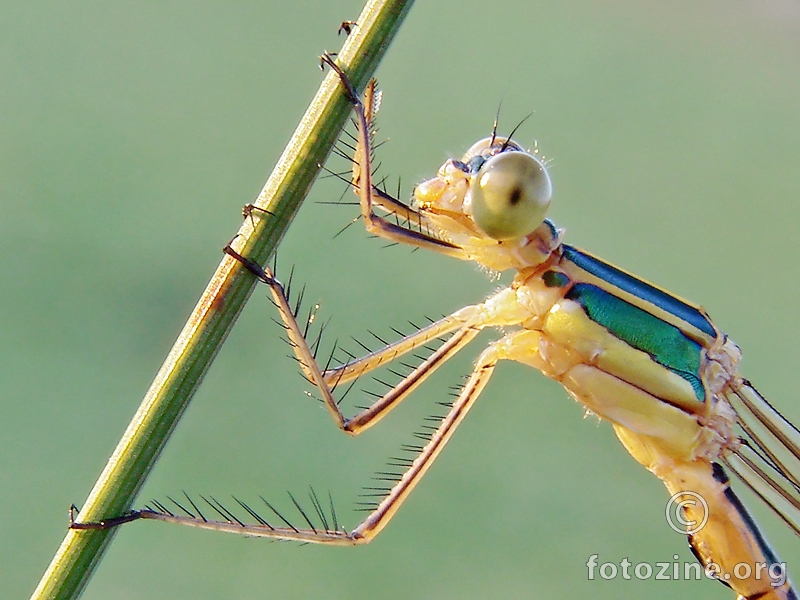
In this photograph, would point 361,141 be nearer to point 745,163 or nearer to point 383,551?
point 383,551

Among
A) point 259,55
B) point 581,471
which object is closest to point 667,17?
point 259,55

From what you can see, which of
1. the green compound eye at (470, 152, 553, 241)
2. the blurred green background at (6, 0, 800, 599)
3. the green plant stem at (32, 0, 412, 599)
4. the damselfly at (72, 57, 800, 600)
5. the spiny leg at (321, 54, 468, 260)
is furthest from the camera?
the blurred green background at (6, 0, 800, 599)

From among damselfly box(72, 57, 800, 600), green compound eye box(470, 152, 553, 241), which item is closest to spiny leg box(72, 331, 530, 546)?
damselfly box(72, 57, 800, 600)

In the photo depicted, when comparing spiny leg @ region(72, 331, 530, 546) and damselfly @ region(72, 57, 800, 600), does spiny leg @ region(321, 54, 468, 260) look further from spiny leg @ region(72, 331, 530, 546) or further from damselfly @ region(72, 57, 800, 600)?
spiny leg @ region(72, 331, 530, 546)

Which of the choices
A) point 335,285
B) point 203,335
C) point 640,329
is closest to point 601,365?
point 640,329

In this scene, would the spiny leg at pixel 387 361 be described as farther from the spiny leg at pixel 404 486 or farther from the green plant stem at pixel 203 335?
the green plant stem at pixel 203 335

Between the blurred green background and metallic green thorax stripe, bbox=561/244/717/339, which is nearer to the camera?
metallic green thorax stripe, bbox=561/244/717/339

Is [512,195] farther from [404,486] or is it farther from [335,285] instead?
[335,285]
